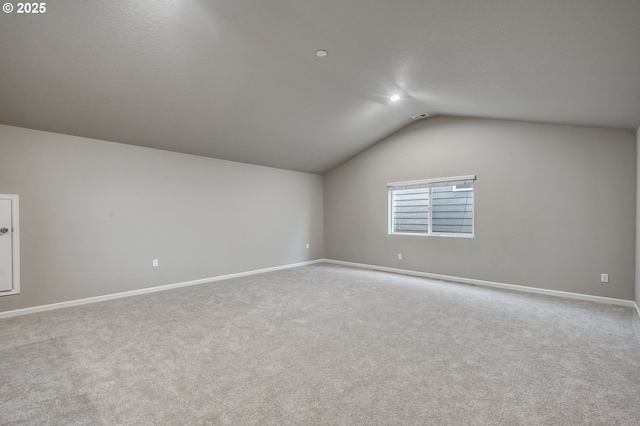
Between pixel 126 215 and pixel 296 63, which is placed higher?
pixel 296 63

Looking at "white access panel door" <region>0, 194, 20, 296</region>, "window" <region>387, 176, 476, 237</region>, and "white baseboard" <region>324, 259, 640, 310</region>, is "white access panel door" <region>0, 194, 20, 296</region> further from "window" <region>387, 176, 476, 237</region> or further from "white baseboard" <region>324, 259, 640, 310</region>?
"window" <region>387, 176, 476, 237</region>

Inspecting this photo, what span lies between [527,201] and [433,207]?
149 centimetres

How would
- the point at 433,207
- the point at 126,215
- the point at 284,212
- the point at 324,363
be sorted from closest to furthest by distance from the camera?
the point at 324,363
the point at 126,215
the point at 433,207
the point at 284,212

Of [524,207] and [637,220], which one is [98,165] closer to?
[524,207]

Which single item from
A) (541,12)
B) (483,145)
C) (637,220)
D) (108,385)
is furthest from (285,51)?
(637,220)

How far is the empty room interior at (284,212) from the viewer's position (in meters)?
1.97

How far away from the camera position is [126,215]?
4.29 m

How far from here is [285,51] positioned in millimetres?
2988

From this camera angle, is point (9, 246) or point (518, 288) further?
point (518, 288)

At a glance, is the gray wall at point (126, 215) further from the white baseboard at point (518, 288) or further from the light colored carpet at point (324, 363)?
the white baseboard at point (518, 288)

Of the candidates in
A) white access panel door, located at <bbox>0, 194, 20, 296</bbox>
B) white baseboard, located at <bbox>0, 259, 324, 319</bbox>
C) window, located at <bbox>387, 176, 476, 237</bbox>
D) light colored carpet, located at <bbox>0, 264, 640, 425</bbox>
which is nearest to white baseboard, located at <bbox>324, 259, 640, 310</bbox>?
light colored carpet, located at <bbox>0, 264, 640, 425</bbox>

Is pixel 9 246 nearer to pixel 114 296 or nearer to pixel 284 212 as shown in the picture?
pixel 114 296

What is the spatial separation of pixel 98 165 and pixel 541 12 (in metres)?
5.02

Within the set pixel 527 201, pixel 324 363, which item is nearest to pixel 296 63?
pixel 324 363
